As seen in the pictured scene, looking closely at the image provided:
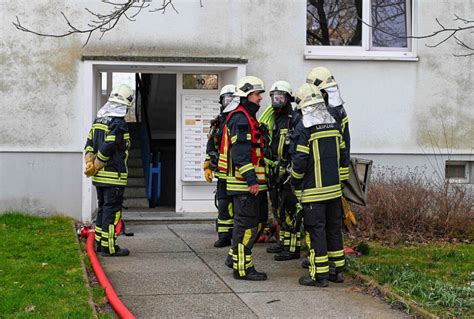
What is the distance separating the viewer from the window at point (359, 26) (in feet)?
41.7

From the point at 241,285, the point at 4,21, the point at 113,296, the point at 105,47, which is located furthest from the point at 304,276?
the point at 4,21

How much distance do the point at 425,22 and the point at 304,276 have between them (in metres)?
6.58

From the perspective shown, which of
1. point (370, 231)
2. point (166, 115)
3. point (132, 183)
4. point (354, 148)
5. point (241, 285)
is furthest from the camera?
point (166, 115)

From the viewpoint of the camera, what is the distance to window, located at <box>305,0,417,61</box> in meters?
12.7

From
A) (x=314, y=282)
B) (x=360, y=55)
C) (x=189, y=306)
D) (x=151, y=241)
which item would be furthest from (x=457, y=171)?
(x=189, y=306)

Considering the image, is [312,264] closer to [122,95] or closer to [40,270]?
[40,270]

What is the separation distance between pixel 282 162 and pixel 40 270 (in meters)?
3.01

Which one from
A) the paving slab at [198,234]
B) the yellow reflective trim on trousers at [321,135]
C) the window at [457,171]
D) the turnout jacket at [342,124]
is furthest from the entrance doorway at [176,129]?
the yellow reflective trim on trousers at [321,135]

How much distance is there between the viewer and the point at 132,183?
14984mm

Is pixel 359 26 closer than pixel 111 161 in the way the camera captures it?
No

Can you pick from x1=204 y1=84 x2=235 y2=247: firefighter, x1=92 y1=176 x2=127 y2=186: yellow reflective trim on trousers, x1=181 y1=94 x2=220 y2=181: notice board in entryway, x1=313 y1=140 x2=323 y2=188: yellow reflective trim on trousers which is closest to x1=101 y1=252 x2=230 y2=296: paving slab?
x1=204 y1=84 x2=235 y2=247: firefighter

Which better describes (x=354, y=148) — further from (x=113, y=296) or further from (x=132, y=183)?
(x=113, y=296)

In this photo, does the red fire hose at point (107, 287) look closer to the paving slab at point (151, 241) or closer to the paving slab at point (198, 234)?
the paving slab at point (151, 241)

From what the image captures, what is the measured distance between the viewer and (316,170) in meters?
7.42
